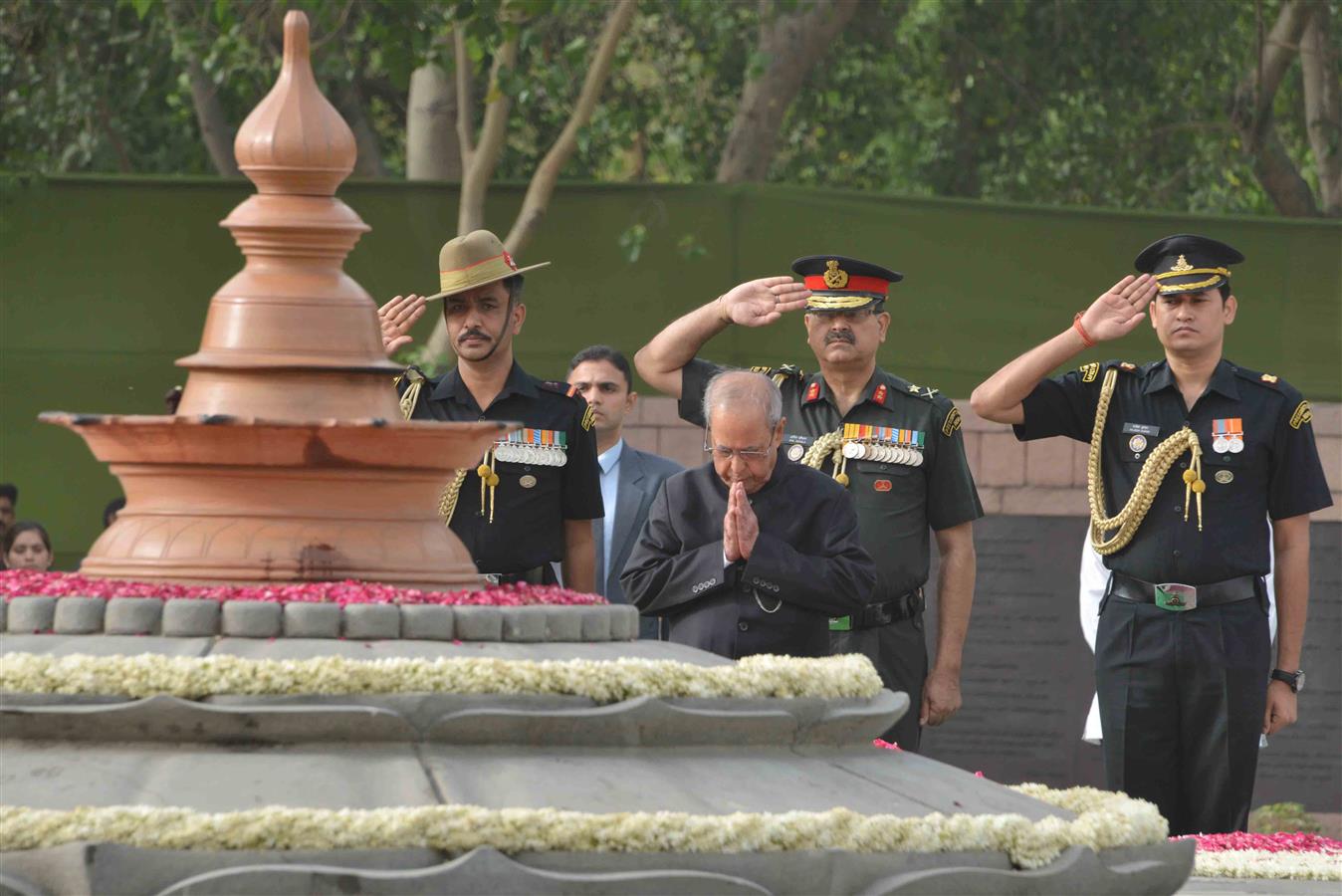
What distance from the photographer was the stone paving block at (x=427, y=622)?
339cm

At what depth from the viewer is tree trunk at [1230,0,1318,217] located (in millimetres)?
13062

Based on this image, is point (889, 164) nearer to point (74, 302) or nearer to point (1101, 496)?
point (74, 302)

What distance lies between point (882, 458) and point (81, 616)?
3.51m

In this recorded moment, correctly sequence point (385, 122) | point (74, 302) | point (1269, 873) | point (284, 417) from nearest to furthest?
point (284, 417) < point (1269, 873) < point (74, 302) < point (385, 122)

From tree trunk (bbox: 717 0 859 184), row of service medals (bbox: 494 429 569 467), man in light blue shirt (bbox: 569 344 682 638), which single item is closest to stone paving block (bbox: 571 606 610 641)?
row of service medals (bbox: 494 429 569 467)

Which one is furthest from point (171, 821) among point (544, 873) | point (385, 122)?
point (385, 122)

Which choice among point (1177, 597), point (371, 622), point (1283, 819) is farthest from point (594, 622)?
point (1283, 819)

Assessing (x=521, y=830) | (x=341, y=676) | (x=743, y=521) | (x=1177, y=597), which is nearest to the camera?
(x=521, y=830)

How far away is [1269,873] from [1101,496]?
1758 millimetres

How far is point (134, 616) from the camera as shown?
11.0 ft

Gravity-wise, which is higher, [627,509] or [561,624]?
[561,624]

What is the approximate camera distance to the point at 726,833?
3043mm

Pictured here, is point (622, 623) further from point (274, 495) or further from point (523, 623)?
point (274, 495)

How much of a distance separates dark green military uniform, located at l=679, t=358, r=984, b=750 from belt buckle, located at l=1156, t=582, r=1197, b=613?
0.65 m
